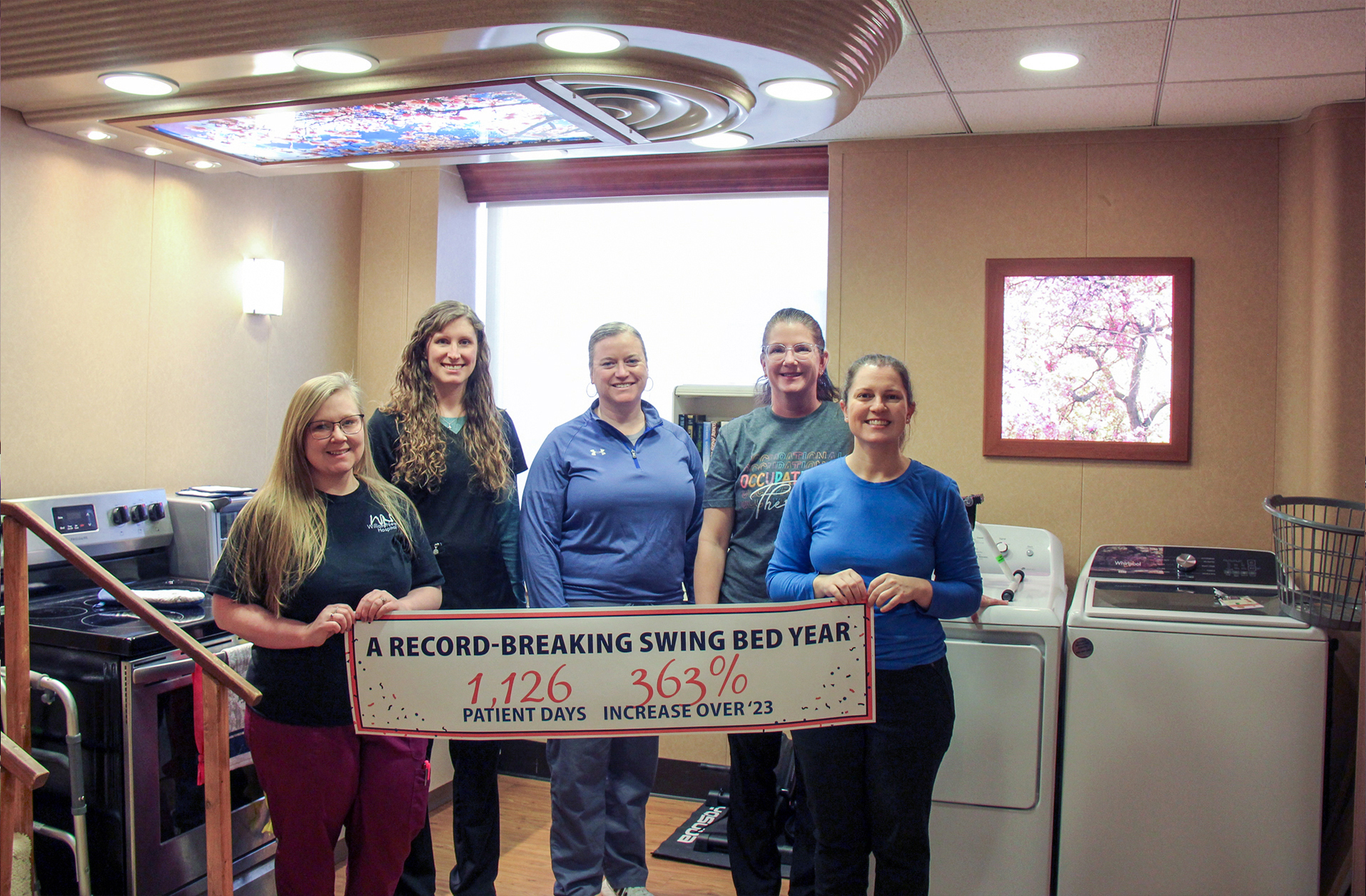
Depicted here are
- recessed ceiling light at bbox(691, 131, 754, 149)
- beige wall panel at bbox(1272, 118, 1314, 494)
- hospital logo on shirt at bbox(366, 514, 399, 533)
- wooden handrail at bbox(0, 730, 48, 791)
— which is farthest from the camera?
beige wall panel at bbox(1272, 118, 1314, 494)

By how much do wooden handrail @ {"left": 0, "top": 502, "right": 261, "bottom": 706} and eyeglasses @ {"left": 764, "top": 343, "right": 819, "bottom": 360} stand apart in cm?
134

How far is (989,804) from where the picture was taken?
104 inches

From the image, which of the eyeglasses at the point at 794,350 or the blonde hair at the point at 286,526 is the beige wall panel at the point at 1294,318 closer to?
the eyeglasses at the point at 794,350

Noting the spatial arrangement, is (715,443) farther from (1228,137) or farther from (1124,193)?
(1228,137)

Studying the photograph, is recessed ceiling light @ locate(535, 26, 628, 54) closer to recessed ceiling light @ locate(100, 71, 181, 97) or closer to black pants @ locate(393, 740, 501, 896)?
recessed ceiling light @ locate(100, 71, 181, 97)

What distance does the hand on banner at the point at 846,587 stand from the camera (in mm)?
2006

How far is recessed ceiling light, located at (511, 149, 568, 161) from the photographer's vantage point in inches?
113

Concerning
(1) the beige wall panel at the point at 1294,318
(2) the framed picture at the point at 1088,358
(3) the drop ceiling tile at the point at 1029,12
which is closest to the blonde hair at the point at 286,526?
(3) the drop ceiling tile at the point at 1029,12

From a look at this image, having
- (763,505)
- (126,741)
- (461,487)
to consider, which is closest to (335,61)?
(461,487)

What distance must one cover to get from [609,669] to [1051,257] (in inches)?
91.0

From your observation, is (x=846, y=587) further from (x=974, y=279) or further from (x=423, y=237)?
(x=423, y=237)

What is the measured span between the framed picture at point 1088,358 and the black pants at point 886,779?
65.3 inches

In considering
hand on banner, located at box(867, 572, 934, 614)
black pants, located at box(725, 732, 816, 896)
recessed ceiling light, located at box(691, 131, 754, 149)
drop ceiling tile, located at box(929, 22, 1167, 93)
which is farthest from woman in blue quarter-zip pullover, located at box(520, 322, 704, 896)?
drop ceiling tile, located at box(929, 22, 1167, 93)

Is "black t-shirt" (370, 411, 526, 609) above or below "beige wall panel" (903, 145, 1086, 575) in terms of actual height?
below
